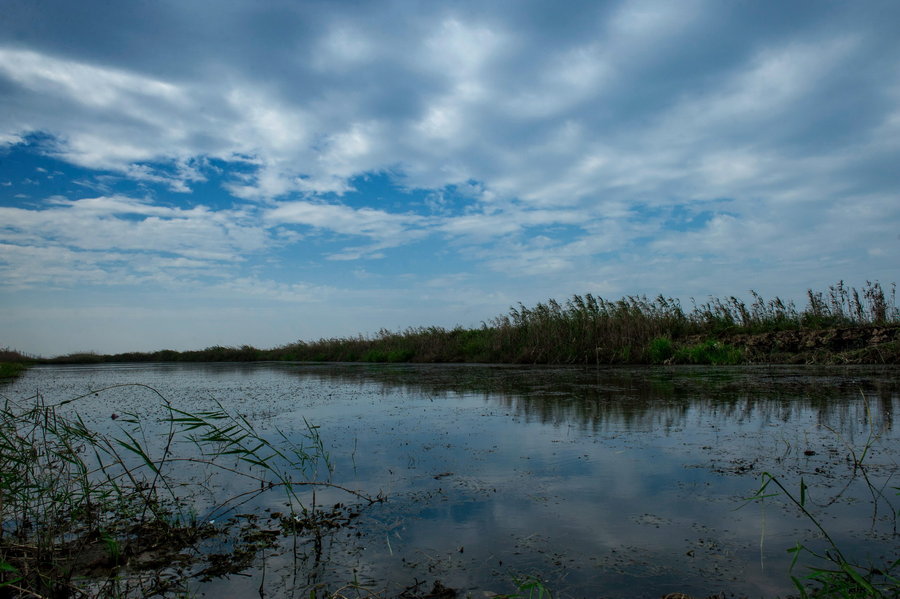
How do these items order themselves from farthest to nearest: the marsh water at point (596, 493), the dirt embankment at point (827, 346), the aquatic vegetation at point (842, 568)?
the dirt embankment at point (827, 346) < the marsh water at point (596, 493) < the aquatic vegetation at point (842, 568)

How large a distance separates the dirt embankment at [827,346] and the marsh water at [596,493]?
4.79 m

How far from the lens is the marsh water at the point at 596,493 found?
2158 mm

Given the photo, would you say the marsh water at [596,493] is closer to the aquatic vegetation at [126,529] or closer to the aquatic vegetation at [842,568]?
the aquatic vegetation at [842,568]

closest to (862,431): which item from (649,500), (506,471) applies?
(649,500)

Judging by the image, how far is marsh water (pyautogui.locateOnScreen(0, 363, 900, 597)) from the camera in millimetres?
2158

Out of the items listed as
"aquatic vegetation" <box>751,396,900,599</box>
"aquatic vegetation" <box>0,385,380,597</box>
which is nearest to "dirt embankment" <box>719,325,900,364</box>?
"aquatic vegetation" <box>751,396,900,599</box>

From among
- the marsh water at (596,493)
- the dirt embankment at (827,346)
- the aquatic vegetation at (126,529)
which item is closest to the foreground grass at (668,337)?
the dirt embankment at (827,346)

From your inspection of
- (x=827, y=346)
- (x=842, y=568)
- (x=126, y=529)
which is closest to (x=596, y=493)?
(x=842, y=568)

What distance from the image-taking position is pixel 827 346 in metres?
11.8

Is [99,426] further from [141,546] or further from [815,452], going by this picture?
[815,452]

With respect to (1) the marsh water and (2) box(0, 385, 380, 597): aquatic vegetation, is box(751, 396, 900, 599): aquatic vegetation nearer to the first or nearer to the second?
(1) the marsh water

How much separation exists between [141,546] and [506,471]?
2244mm

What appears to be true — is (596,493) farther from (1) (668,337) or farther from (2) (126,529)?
(1) (668,337)

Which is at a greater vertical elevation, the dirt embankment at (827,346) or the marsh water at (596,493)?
the dirt embankment at (827,346)
